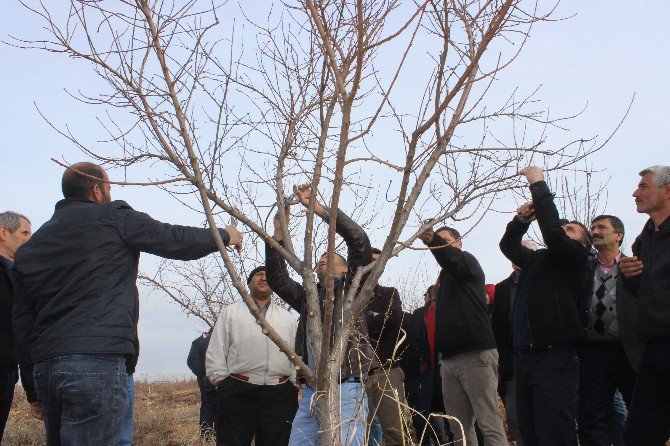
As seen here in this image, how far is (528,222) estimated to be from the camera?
5543mm

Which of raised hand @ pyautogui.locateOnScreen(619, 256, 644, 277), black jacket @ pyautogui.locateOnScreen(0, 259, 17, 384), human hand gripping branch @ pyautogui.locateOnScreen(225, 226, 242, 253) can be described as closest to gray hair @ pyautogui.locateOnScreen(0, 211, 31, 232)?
black jacket @ pyautogui.locateOnScreen(0, 259, 17, 384)

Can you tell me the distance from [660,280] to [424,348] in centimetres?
401

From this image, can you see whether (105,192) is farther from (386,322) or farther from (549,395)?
(386,322)

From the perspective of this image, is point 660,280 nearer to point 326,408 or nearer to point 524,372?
point 524,372

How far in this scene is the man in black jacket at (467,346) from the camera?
5.59 meters

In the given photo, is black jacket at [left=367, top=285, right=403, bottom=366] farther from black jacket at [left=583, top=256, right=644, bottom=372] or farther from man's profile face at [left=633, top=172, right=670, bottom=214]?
man's profile face at [left=633, top=172, right=670, bottom=214]

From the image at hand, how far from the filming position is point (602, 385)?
5.64 metres

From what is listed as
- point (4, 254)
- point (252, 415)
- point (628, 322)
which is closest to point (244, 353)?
point (252, 415)

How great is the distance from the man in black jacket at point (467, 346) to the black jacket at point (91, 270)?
2.37 metres

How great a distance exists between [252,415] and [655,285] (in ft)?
10.9

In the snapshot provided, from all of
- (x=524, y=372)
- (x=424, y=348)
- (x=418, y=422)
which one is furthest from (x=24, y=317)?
(x=418, y=422)

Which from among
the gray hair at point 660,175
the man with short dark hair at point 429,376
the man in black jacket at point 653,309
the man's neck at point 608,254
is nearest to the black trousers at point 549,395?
the man in black jacket at point 653,309

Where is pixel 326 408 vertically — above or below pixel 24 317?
below

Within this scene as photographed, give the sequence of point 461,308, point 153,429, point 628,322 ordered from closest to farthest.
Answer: point 628,322 → point 461,308 → point 153,429
